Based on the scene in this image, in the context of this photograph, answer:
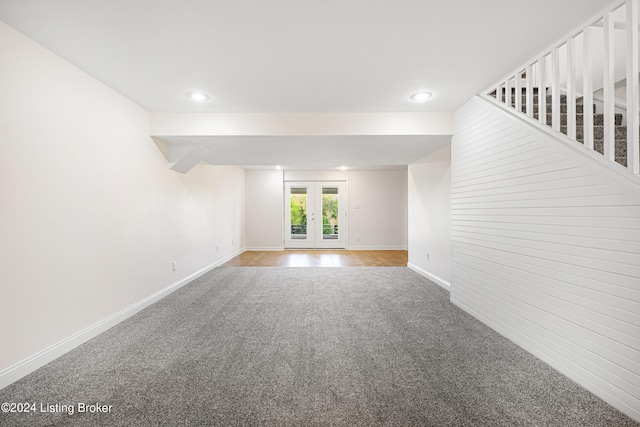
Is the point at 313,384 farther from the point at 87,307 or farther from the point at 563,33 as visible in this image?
the point at 563,33

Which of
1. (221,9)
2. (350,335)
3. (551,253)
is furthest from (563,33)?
(350,335)

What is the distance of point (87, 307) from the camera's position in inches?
99.9

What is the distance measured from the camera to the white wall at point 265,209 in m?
8.55

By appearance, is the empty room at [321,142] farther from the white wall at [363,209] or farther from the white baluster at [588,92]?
the white wall at [363,209]

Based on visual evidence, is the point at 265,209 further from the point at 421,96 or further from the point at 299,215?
the point at 421,96

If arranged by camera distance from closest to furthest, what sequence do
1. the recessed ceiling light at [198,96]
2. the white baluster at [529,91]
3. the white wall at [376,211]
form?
1. the white baluster at [529,91]
2. the recessed ceiling light at [198,96]
3. the white wall at [376,211]

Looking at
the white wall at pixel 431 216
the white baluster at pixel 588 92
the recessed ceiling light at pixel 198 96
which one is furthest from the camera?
the white wall at pixel 431 216

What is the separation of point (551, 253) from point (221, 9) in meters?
2.75

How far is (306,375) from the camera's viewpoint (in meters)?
1.97

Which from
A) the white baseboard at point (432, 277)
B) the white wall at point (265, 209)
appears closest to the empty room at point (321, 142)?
the white baseboard at point (432, 277)

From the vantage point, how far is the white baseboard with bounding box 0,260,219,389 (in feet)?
6.21

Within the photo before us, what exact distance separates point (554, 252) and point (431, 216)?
→ 9.14ft

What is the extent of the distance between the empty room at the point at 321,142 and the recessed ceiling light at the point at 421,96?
3 centimetres

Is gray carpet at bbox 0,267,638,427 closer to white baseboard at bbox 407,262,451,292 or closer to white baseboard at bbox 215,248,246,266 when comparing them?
white baseboard at bbox 407,262,451,292
